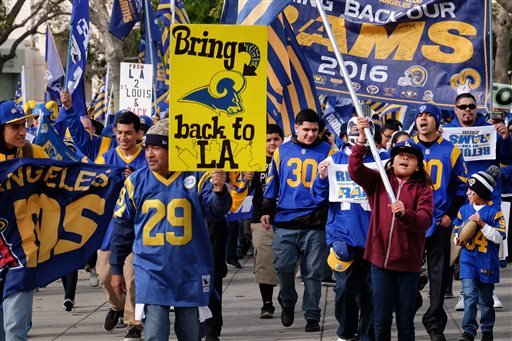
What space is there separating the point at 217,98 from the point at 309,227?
4.08 metres

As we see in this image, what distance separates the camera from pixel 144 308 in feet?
24.1

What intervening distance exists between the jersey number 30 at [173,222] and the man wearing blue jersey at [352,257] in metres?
2.62

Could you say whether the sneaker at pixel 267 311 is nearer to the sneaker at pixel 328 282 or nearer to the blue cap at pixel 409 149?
the sneaker at pixel 328 282

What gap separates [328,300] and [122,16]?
23.6 feet

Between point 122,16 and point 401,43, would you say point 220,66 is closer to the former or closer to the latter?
point 401,43

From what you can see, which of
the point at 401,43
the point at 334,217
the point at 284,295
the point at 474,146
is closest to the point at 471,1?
the point at 401,43

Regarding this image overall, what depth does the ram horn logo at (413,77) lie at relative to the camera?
10.6m

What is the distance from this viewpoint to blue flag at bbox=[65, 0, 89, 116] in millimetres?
14312

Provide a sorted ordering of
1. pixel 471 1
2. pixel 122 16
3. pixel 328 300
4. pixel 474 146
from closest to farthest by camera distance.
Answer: pixel 471 1
pixel 474 146
pixel 328 300
pixel 122 16

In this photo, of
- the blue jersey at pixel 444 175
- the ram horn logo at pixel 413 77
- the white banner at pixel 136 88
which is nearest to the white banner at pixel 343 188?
the blue jersey at pixel 444 175

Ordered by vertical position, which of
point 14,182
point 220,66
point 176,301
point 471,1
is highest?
point 471,1

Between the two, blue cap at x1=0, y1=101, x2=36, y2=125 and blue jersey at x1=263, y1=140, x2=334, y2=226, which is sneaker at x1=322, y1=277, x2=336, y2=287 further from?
blue cap at x1=0, y1=101, x2=36, y2=125

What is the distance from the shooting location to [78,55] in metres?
14.9

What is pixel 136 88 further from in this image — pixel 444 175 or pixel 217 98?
pixel 217 98
